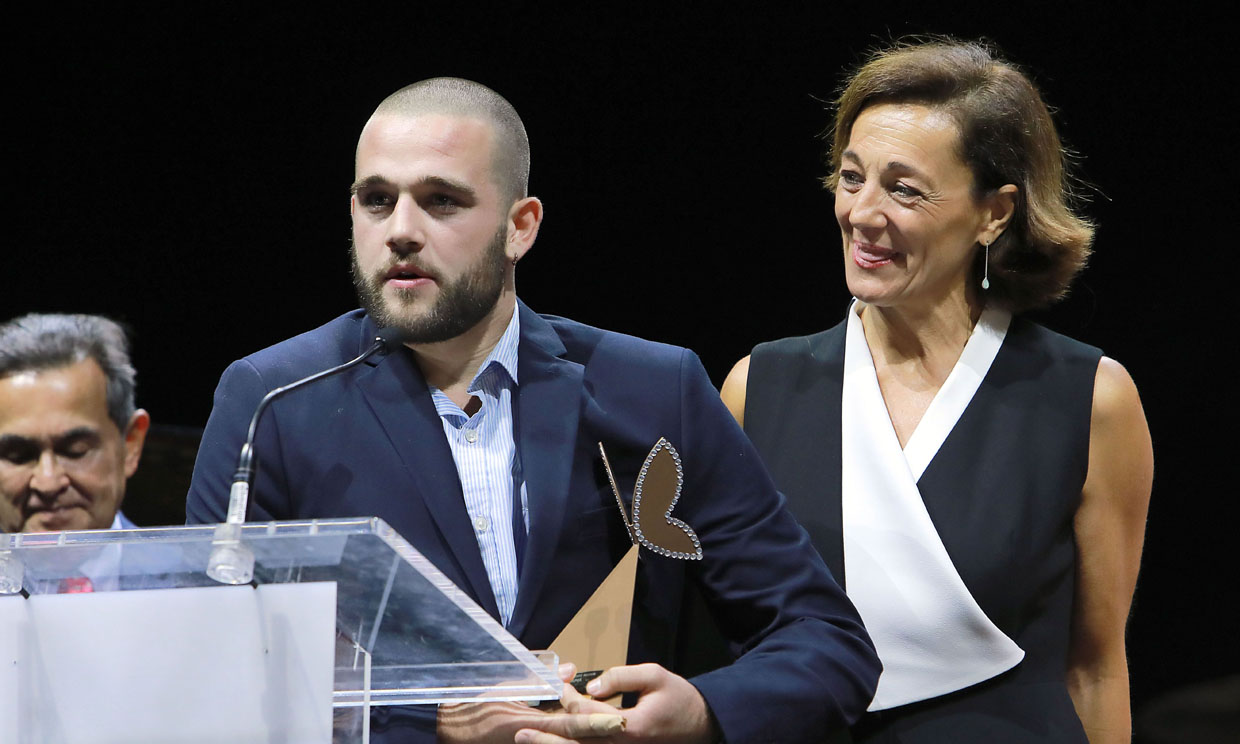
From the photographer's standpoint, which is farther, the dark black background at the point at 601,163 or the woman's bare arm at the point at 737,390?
the dark black background at the point at 601,163

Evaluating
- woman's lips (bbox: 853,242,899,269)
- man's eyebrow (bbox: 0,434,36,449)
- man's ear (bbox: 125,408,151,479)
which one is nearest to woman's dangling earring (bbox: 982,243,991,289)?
woman's lips (bbox: 853,242,899,269)

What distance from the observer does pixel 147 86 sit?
3086 mm

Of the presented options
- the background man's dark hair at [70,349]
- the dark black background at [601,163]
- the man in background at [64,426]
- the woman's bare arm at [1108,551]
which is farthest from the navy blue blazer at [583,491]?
the dark black background at [601,163]

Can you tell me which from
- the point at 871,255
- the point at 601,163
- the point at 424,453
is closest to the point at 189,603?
the point at 424,453

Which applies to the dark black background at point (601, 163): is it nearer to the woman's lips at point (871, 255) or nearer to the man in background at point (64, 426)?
the man in background at point (64, 426)

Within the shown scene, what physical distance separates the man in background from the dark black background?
0.87 ft

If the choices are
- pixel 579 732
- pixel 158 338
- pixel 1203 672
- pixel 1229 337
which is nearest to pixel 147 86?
pixel 158 338

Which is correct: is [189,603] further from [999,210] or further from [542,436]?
[999,210]

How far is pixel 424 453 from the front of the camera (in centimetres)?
180

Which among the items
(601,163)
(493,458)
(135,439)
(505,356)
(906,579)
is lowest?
(906,579)

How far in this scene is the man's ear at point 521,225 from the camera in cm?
199

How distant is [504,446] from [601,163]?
1343mm

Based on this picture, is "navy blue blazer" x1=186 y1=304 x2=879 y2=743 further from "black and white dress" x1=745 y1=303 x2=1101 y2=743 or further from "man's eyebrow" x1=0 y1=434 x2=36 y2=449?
"man's eyebrow" x1=0 y1=434 x2=36 y2=449

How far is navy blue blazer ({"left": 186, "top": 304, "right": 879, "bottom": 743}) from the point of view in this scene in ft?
5.79
